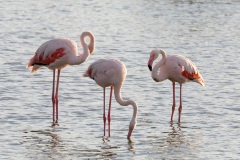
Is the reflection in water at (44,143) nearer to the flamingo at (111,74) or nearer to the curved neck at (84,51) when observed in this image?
the flamingo at (111,74)

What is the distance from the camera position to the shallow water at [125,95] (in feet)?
32.4

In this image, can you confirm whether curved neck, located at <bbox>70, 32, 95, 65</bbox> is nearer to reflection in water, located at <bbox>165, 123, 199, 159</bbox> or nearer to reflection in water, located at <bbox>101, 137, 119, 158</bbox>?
reflection in water, located at <bbox>101, 137, 119, 158</bbox>

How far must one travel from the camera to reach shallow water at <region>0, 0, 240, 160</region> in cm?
987

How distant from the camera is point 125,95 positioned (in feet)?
42.1

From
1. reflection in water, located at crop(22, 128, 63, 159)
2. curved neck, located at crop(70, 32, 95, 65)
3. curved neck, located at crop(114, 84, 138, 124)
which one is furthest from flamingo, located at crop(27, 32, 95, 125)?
curved neck, located at crop(114, 84, 138, 124)

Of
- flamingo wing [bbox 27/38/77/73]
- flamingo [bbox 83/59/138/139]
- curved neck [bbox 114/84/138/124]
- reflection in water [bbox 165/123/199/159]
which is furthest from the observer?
flamingo wing [bbox 27/38/77/73]

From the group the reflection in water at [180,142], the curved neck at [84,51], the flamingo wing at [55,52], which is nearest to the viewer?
the reflection in water at [180,142]

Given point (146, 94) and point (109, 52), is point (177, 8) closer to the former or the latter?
point (109, 52)

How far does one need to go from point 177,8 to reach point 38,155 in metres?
16.6

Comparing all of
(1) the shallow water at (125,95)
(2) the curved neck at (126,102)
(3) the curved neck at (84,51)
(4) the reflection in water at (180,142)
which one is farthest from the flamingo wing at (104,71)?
(4) the reflection in water at (180,142)

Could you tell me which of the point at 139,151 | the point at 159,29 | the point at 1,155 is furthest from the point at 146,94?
the point at 159,29

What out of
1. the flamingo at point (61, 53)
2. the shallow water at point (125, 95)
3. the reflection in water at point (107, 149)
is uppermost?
the flamingo at point (61, 53)

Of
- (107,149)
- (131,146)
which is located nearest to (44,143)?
(107,149)

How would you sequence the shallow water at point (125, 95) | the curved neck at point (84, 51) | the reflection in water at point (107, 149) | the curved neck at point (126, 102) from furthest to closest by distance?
1. the curved neck at point (84, 51)
2. the curved neck at point (126, 102)
3. the shallow water at point (125, 95)
4. the reflection in water at point (107, 149)
